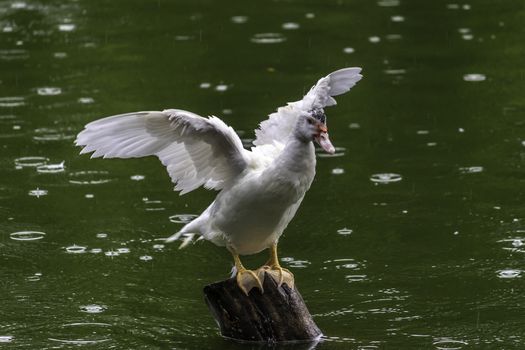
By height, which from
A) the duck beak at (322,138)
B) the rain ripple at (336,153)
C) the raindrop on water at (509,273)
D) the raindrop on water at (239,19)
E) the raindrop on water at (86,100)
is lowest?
the raindrop on water at (239,19)

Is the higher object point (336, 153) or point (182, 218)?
point (182, 218)

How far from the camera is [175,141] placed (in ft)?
27.9

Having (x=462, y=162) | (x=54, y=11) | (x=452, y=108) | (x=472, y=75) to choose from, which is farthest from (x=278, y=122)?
(x=54, y=11)

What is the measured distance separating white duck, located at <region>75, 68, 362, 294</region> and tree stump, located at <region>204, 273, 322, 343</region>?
10 centimetres

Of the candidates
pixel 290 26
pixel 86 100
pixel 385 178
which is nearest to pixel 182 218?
pixel 385 178

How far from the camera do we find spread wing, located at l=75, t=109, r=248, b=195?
823 centimetres

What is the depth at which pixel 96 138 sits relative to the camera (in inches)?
325

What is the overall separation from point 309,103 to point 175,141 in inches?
38.2

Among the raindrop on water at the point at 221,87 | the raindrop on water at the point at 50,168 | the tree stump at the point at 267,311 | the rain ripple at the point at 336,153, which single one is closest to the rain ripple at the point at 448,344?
the tree stump at the point at 267,311

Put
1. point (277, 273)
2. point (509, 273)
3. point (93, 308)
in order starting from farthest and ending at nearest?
1. point (509, 273)
2. point (93, 308)
3. point (277, 273)

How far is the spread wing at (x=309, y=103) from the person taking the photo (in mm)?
8742

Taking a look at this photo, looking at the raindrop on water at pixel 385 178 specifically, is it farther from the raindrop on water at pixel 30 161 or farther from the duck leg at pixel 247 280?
the duck leg at pixel 247 280

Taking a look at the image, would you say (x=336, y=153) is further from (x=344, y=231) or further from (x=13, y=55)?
(x=13, y=55)

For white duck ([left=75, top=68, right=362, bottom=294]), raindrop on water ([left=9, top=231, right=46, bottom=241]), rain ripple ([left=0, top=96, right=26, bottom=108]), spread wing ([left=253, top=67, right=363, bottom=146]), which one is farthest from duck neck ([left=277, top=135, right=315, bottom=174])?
rain ripple ([left=0, top=96, right=26, bottom=108])
